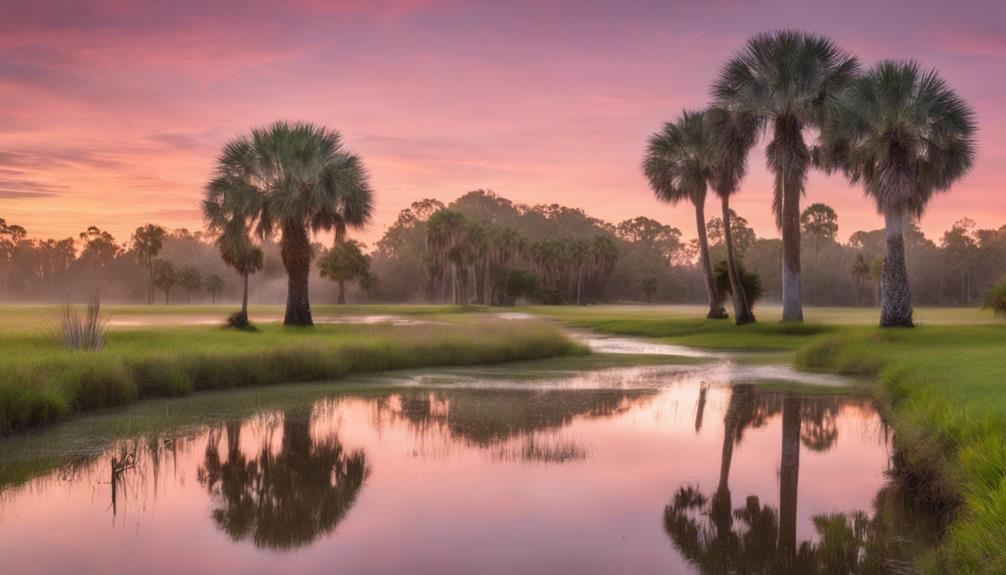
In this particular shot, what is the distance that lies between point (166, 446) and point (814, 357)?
2252 centimetres

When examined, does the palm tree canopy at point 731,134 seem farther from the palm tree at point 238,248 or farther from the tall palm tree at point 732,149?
the palm tree at point 238,248

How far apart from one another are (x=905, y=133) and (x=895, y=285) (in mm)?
6963

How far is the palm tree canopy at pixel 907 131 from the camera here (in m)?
33.5

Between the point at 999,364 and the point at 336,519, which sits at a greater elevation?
the point at 999,364

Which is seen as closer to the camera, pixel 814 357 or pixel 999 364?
pixel 999 364

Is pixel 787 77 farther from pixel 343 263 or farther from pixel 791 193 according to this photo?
pixel 343 263

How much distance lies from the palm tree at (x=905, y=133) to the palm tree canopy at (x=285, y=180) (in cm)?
2409

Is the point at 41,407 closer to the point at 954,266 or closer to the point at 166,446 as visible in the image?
the point at 166,446

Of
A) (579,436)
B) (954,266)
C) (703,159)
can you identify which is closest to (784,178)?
(703,159)

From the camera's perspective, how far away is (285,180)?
38.1m

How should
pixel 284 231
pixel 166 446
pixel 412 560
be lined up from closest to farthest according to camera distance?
pixel 412 560, pixel 166 446, pixel 284 231

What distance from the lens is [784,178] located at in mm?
41688

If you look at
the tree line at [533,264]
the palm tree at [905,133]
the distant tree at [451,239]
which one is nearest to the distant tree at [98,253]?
the tree line at [533,264]

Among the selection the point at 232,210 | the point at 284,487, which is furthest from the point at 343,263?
the point at 284,487
